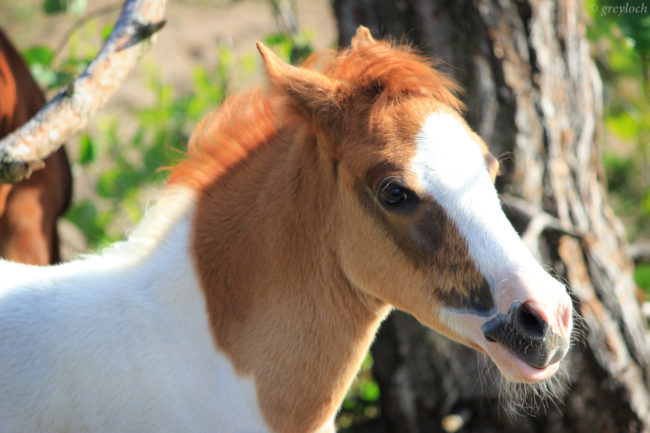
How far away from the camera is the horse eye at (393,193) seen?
73.7 inches

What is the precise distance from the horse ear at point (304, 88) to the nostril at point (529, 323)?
→ 80 centimetres

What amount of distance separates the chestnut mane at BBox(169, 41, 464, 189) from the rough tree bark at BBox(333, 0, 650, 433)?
998mm

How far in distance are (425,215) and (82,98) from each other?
1.42m

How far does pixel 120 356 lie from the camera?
205 centimetres

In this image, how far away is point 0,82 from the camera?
11.5 ft

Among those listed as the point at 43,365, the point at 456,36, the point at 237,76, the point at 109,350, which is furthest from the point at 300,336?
the point at 237,76

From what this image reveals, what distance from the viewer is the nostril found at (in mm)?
1713

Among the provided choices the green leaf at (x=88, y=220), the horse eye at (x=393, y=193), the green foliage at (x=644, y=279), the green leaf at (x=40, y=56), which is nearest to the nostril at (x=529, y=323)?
the horse eye at (x=393, y=193)

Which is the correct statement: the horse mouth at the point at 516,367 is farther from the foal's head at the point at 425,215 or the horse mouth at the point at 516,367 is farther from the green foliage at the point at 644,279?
the green foliage at the point at 644,279

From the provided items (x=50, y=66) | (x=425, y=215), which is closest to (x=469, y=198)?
(x=425, y=215)

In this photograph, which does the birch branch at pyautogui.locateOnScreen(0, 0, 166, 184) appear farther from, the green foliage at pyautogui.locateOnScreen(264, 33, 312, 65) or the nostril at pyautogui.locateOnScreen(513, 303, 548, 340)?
the nostril at pyautogui.locateOnScreen(513, 303, 548, 340)

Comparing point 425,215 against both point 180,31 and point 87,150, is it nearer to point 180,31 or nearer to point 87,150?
point 87,150

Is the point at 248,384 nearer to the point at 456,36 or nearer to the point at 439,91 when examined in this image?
the point at 439,91

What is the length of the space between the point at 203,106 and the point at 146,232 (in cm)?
268
